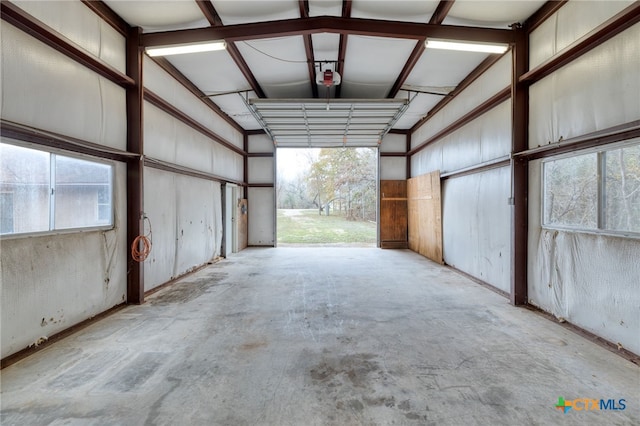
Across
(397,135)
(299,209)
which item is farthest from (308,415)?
(299,209)

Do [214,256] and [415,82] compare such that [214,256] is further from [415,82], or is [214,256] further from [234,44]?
[415,82]

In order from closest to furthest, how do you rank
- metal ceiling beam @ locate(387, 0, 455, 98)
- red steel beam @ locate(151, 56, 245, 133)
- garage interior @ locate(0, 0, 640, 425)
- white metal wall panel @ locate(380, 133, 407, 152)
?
1. garage interior @ locate(0, 0, 640, 425)
2. metal ceiling beam @ locate(387, 0, 455, 98)
3. red steel beam @ locate(151, 56, 245, 133)
4. white metal wall panel @ locate(380, 133, 407, 152)

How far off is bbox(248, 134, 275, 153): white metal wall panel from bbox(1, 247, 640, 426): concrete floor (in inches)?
268

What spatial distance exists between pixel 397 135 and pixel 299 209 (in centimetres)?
1639

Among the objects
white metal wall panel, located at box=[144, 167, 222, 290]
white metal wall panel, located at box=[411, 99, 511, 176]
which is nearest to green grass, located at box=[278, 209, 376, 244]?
white metal wall panel, located at box=[144, 167, 222, 290]

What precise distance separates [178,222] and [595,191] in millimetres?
6414

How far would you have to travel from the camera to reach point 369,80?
6.03m

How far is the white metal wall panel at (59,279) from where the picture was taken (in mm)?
2633

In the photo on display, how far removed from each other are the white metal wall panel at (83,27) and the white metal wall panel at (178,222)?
1647mm

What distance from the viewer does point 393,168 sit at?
1005 centimetres

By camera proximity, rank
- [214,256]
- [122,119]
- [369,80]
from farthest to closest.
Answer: [214,256] < [369,80] < [122,119]

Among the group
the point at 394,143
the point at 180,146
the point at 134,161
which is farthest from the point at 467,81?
the point at 134,161

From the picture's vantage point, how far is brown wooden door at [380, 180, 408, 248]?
9.88 m

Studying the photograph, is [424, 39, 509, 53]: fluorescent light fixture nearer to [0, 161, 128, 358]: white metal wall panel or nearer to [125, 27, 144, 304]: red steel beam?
[125, 27, 144, 304]: red steel beam
